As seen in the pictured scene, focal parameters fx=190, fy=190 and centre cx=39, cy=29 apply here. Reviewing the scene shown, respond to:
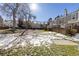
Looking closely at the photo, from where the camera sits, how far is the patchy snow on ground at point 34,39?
1.88 metres

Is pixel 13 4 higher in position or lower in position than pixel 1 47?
higher

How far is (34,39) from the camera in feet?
6.20

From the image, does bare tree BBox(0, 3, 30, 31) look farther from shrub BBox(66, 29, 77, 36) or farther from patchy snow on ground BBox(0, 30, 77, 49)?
shrub BBox(66, 29, 77, 36)

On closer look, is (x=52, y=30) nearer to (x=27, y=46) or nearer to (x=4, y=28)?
(x=27, y=46)

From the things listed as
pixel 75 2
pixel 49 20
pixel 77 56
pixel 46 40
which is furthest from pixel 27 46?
pixel 75 2

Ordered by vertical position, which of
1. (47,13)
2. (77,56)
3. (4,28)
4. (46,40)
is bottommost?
(77,56)

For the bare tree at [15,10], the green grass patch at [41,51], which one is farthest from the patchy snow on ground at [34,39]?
the bare tree at [15,10]

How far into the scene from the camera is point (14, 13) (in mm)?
1895

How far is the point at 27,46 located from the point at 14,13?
352 mm

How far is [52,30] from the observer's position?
1903 millimetres

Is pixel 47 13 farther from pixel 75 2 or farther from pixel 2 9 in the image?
pixel 2 9

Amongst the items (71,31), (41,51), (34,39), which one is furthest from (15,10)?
(71,31)

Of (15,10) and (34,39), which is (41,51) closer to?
(34,39)

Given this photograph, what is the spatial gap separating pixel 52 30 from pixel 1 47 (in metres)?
0.53
